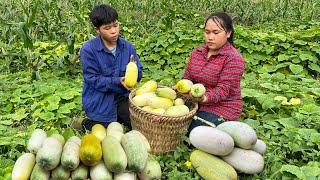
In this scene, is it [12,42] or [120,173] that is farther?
[12,42]

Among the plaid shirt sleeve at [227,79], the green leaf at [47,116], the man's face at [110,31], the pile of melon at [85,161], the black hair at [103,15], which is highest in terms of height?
the black hair at [103,15]

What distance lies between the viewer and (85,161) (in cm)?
336

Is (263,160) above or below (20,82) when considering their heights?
above

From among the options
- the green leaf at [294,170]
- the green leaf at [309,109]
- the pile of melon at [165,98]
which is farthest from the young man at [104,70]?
the green leaf at [309,109]

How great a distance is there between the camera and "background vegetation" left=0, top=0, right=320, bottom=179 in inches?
155

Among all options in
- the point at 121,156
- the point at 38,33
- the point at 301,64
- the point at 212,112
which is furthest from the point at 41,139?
the point at 38,33

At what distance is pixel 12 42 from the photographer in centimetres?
734

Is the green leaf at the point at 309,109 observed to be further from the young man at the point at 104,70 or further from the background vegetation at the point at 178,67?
the young man at the point at 104,70

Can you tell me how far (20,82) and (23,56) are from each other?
1.88 ft

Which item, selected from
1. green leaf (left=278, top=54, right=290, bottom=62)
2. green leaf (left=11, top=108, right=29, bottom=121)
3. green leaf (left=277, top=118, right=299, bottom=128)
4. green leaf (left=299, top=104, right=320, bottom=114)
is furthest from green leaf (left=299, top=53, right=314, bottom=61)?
green leaf (left=11, top=108, right=29, bottom=121)

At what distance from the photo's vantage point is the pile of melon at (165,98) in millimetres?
3930

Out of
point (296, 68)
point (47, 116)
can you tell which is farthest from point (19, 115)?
point (296, 68)

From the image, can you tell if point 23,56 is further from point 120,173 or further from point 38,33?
point 120,173

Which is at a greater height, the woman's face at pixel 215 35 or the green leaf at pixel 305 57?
the woman's face at pixel 215 35
